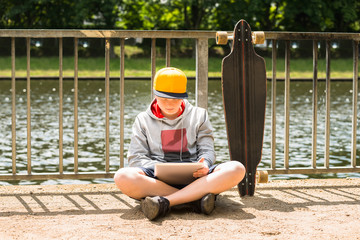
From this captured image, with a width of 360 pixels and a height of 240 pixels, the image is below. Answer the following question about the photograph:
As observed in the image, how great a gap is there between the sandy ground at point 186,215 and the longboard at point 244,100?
1.02ft

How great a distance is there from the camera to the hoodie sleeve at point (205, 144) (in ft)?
14.5

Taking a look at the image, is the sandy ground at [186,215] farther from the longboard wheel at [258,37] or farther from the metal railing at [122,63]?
the longboard wheel at [258,37]

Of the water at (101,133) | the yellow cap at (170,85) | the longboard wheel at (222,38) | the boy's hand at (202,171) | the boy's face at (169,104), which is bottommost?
the water at (101,133)

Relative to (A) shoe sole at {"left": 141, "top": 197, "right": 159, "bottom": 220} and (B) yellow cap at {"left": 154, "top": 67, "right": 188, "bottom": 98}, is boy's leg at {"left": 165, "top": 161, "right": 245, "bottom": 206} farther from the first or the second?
(B) yellow cap at {"left": 154, "top": 67, "right": 188, "bottom": 98}

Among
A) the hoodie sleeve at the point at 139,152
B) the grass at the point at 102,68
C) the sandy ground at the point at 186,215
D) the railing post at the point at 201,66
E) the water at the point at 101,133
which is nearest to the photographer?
the sandy ground at the point at 186,215

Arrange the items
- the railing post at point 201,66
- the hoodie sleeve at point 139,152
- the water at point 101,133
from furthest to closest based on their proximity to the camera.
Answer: the water at point 101,133, the railing post at point 201,66, the hoodie sleeve at point 139,152

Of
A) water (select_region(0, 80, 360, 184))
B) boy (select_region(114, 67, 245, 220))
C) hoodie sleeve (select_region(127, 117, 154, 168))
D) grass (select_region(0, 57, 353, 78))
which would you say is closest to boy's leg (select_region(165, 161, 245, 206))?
boy (select_region(114, 67, 245, 220))

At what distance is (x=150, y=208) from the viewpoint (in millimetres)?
4047

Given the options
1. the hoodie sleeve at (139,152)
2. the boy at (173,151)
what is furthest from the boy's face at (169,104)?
the hoodie sleeve at (139,152)

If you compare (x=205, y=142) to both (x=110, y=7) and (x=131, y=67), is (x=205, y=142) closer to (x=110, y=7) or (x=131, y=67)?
(x=131, y=67)

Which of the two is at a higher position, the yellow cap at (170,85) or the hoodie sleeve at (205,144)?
the yellow cap at (170,85)

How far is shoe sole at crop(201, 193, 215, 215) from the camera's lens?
4.17 metres

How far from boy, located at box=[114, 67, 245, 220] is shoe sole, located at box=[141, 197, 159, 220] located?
5cm

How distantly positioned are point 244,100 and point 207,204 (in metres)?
0.98
